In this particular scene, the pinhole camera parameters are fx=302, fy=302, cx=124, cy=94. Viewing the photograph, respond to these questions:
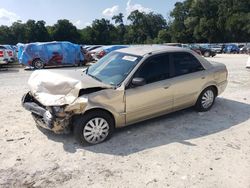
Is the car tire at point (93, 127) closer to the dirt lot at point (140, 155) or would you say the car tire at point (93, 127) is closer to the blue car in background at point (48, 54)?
the dirt lot at point (140, 155)

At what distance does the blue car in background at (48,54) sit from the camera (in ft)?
58.5

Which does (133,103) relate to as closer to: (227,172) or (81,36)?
(227,172)

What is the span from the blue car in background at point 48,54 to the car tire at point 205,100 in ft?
42.4

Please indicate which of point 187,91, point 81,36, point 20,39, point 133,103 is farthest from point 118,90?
point 81,36

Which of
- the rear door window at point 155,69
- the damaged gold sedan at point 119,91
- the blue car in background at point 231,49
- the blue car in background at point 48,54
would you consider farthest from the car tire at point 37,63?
the blue car in background at point 231,49

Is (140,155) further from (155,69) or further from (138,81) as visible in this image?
(155,69)

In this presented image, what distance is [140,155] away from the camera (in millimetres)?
4887

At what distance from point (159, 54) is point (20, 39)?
7075 cm

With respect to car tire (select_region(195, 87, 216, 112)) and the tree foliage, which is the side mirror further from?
the tree foliage

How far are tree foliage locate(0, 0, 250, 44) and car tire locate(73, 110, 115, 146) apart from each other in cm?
6430

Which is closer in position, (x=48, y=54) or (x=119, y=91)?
(x=119, y=91)

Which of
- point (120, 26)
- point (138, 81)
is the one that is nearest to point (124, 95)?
point (138, 81)

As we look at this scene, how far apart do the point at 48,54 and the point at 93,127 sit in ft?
45.5

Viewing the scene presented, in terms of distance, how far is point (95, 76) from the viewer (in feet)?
19.8
